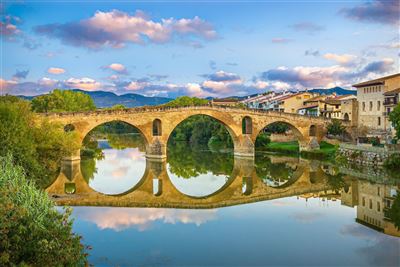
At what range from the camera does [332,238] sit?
14570mm

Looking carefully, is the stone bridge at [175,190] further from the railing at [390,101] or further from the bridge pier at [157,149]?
the railing at [390,101]

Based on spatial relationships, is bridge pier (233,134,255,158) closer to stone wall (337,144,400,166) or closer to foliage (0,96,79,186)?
stone wall (337,144,400,166)

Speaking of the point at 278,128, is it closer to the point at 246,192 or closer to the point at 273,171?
the point at 273,171

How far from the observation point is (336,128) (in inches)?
1604

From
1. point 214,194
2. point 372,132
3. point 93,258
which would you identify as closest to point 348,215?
point 214,194

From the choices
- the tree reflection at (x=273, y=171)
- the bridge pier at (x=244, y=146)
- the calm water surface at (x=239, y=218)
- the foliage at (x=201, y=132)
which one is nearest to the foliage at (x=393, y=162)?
the calm water surface at (x=239, y=218)

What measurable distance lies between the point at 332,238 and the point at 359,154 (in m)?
18.9

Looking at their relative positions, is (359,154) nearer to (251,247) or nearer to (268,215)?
(268,215)

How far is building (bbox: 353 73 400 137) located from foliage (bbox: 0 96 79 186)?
2519 centimetres

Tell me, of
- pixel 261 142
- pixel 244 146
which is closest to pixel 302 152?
pixel 244 146

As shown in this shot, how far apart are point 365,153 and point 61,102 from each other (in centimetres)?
3487

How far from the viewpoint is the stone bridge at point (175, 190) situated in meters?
20.6

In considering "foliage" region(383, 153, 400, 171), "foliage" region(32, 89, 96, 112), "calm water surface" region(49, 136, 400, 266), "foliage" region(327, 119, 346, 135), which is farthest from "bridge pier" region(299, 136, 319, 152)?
"foliage" region(32, 89, 96, 112)

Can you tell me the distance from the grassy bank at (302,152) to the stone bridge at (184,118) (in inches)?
32.4
